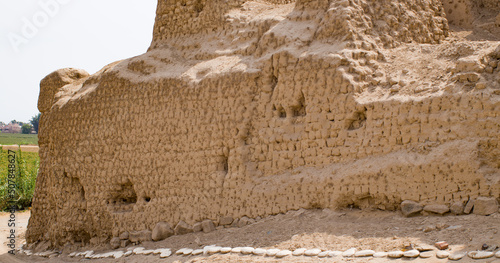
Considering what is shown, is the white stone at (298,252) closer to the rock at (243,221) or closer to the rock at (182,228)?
the rock at (243,221)

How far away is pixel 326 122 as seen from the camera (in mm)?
6746

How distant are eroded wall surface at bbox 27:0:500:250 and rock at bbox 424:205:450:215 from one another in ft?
0.20

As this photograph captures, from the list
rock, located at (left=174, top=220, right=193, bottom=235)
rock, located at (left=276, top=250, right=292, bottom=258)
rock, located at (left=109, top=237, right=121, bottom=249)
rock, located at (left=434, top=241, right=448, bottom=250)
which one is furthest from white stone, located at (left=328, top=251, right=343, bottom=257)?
rock, located at (left=109, top=237, right=121, bottom=249)

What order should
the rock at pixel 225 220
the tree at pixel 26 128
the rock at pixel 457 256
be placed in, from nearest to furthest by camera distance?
the rock at pixel 457 256, the rock at pixel 225 220, the tree at pixel 26 128

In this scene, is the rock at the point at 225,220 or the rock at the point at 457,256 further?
the rock at the point at 225,220

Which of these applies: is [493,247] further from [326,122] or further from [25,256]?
[25,256]

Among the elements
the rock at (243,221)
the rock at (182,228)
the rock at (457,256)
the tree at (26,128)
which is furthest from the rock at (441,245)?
the tree at (26,128)

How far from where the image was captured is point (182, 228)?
781 centimetres

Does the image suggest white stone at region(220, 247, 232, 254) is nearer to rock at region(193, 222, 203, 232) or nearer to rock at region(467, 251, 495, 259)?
rock at region(193, 222, 203, 232)

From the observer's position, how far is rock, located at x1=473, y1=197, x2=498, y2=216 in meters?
5.48

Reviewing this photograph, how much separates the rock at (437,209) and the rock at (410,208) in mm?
79

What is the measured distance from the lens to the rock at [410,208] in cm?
592

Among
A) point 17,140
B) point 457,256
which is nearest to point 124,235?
point 457,256

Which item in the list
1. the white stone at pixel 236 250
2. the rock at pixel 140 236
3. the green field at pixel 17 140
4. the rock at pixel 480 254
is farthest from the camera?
the green field at pixel 17 140
